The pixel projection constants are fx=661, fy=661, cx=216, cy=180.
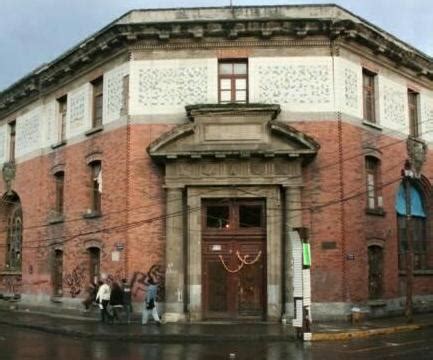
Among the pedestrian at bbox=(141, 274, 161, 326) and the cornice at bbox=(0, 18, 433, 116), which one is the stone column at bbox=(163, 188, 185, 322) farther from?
the cornice at bbox=(0, 18, 433, 116)

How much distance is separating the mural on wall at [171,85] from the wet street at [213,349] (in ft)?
30.9

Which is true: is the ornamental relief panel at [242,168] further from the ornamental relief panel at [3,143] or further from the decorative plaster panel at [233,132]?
the ornamental relief panel at [3,143]

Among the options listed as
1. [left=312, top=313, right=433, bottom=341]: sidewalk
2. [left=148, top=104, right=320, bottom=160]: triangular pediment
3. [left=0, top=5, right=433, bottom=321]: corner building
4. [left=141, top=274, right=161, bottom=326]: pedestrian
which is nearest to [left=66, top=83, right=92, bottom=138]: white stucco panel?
[left=0, top=5, right=433, bottom=321]: corner building

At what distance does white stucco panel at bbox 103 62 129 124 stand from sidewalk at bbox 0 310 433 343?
308 inches

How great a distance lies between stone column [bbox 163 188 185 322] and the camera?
23109mm

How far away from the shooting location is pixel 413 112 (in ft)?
95.2

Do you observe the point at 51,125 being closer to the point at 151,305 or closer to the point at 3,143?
the point at 3,143

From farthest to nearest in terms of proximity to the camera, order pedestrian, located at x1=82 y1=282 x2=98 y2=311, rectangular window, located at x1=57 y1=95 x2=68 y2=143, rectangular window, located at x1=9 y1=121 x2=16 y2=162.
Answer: rectangular window, located at x1=9 y1=121 x2=16 y2=162 < rectangular window, located at x1=57 y1=95 x2=68 y2=143 < pedestrian, located at x1=82 y1=282 x2=98 y2=311

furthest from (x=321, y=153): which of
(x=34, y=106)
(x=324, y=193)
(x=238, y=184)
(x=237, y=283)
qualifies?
(x=34, y=106)

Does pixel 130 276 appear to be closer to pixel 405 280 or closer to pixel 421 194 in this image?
pixel 405 280

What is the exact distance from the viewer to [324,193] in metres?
23.8

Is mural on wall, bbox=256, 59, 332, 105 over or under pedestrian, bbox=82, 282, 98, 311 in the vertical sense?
over

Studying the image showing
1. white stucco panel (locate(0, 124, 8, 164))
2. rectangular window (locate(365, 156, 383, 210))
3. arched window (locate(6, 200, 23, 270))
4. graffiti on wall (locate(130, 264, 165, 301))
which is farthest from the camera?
white stucco panel (locate(0, 124, 8, 164))

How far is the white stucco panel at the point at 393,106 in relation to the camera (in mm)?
26641
